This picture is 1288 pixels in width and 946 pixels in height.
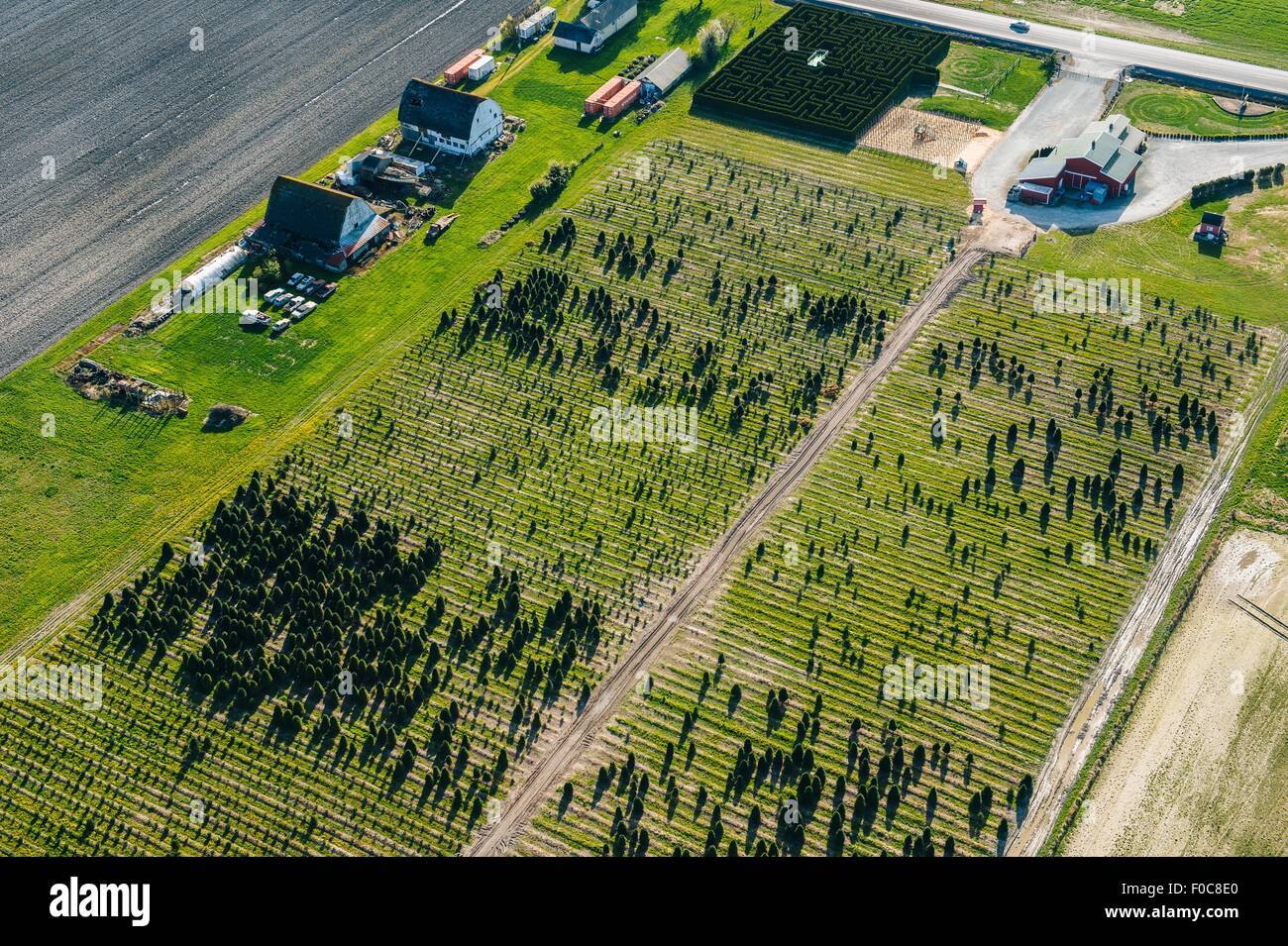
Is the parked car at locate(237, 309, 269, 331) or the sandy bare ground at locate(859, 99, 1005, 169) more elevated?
the sandy bare ground at locate(859, 99, 1005, 169)

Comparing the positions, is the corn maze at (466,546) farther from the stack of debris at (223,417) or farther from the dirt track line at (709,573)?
the stack of debris at (223,417)

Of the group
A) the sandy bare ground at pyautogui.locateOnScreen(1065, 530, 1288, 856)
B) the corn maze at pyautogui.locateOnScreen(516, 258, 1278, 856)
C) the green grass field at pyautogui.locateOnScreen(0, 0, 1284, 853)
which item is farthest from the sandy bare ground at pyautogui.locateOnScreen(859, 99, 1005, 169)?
the sandy bare ground at pyautogui.locateOnScreen(1065, 530, 1288, 856)

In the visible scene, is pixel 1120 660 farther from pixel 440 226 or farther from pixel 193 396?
pixel 193 396

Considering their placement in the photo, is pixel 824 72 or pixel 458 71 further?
pixel 824 72

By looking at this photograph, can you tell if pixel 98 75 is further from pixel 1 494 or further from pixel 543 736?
pixel 543 736

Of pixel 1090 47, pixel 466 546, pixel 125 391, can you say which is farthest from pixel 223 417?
pixel 1090 47

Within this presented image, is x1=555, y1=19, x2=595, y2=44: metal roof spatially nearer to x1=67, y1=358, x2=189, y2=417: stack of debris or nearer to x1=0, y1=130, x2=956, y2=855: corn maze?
x1=0, y1=130, x2=956, y2=855: corn maze
